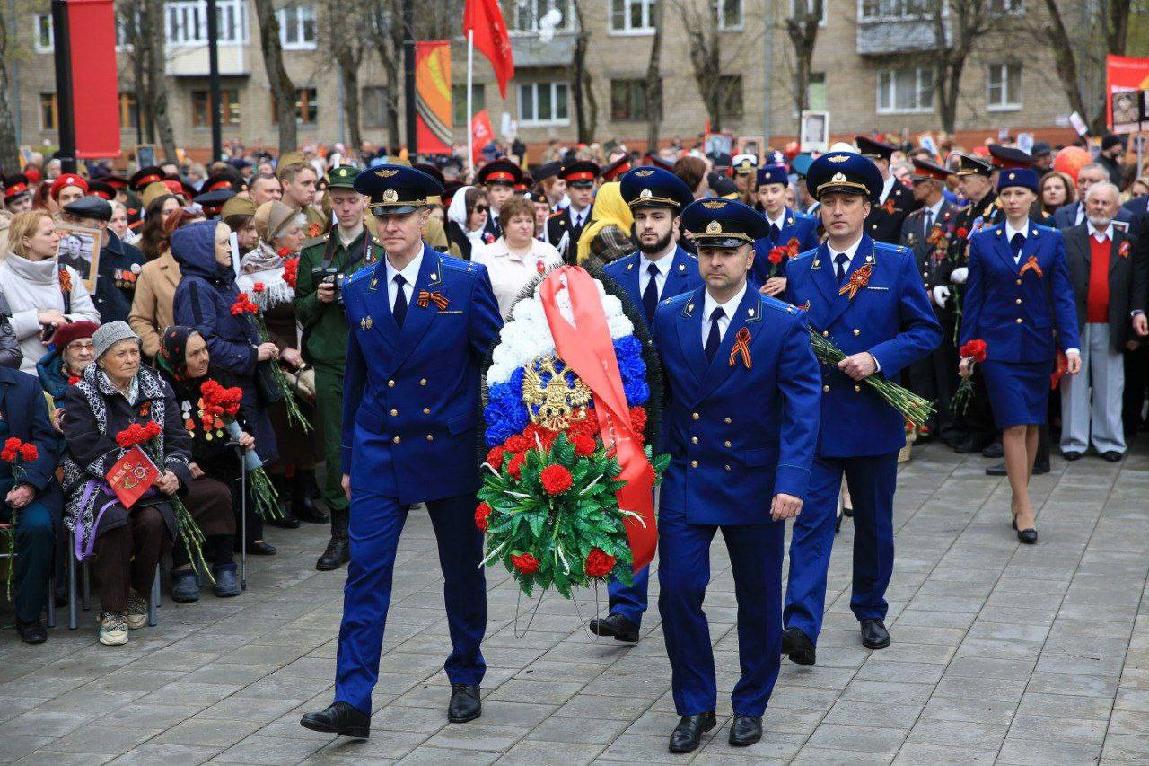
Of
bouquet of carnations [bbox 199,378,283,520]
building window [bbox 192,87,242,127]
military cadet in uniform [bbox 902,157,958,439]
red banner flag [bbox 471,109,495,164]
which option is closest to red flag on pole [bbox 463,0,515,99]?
military cadet in uniform [bbox 902,157,958,439]

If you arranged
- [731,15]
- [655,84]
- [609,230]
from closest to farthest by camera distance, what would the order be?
[609,230]
[655,84]
[731,15]

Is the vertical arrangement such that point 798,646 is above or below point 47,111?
below

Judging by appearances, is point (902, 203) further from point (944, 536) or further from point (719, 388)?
point (719, 388)

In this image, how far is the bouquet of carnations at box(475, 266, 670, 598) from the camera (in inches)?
238

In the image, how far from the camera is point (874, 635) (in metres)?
7.80

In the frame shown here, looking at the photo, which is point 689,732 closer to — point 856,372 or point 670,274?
point 856,372

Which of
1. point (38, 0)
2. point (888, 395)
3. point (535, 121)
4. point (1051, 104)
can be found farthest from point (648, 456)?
point (535, 121)

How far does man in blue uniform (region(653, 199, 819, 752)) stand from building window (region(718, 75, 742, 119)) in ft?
167

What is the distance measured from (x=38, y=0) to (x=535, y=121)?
20.0 metres

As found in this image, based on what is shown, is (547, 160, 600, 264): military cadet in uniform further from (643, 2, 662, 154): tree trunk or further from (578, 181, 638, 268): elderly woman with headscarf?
(643, 2, 662, 154): tree trunk

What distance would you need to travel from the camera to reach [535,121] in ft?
204

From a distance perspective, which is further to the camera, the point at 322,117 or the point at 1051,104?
the point at 322,117

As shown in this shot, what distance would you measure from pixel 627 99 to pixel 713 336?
179 ft

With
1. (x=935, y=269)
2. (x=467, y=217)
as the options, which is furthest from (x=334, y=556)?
(x=935, y=269)
